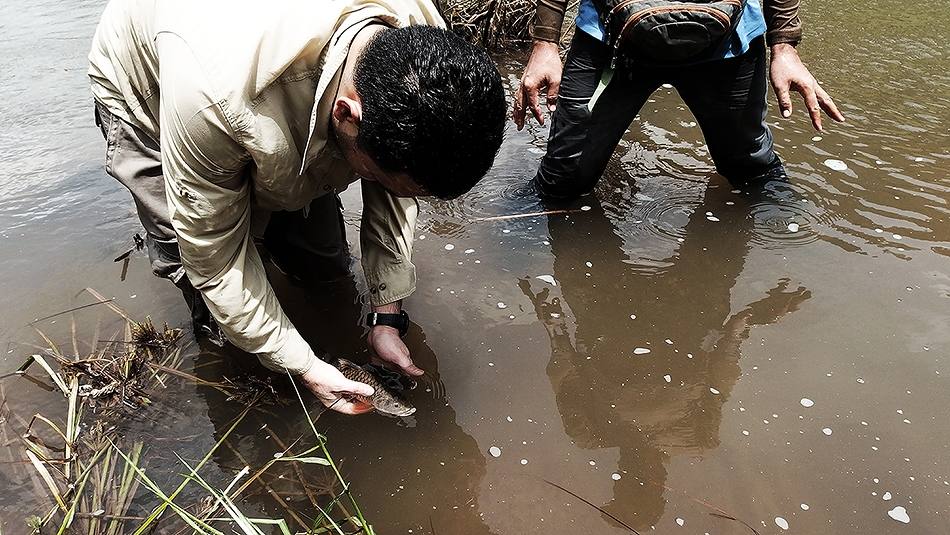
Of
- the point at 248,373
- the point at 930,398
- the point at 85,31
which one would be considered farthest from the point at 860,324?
the point at 85,31

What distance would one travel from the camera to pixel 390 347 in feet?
7.51

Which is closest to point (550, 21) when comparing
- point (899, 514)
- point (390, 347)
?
point (390, 347)

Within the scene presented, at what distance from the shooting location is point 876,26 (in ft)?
18.3

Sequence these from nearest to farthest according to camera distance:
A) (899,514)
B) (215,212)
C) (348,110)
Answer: (348,110), (215,212), (899,514)

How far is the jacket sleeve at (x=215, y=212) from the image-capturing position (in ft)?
5.00

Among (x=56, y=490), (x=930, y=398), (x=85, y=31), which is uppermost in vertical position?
(x=85, y=31)

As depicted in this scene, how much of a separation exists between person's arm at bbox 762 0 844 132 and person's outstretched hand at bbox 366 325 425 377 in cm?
181

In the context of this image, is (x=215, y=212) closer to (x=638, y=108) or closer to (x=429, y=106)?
(x=429, y=106)

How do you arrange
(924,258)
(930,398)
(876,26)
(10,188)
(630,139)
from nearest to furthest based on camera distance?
(930,398), (924,258), (10,188), (630,139), (876,26)

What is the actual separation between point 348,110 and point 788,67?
7.01 ft

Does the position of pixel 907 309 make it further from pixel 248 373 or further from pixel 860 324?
pixel 248 373

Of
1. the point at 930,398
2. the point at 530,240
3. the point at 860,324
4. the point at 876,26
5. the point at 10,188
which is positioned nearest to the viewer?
the point at 930,398

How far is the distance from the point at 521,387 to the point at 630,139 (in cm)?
220

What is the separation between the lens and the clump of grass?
1825 millimetres
